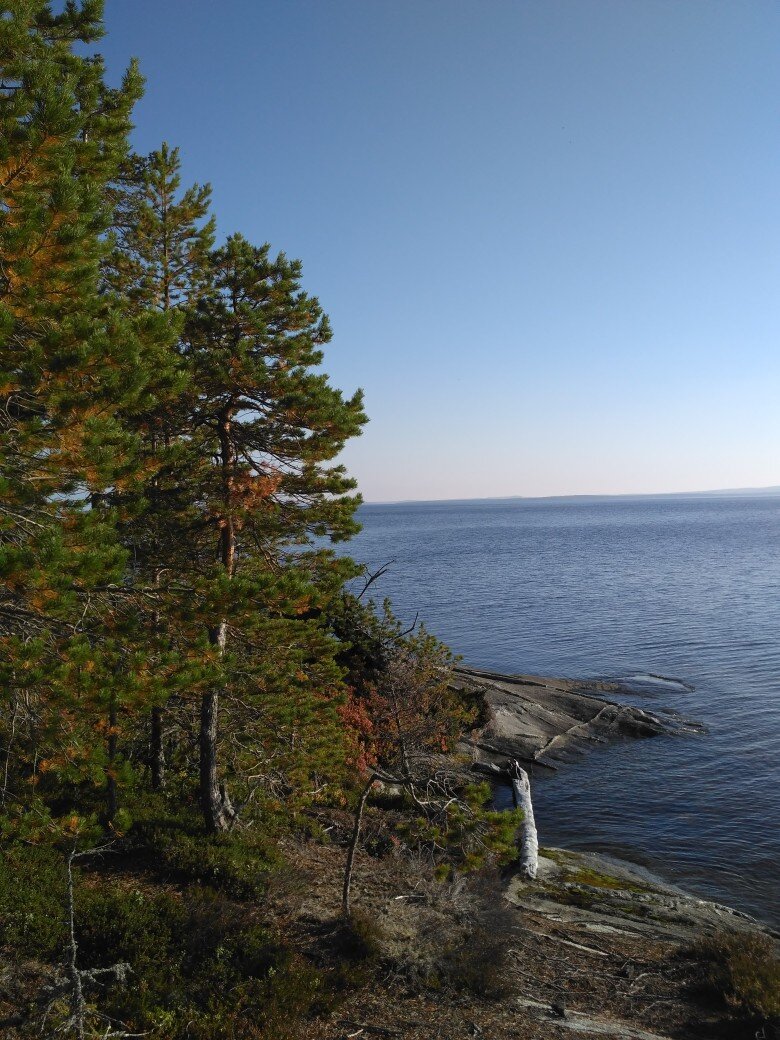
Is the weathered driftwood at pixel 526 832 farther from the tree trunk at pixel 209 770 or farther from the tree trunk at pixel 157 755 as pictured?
the tree trunk at pixel 157 755

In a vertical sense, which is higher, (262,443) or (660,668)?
(262,443)

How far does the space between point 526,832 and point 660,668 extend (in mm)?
21876

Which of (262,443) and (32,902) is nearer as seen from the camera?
(32,902)

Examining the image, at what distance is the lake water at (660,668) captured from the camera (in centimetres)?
1859

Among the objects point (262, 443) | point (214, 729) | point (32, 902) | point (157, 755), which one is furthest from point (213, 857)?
point (262, 443)

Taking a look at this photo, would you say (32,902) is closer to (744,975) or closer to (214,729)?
(214,729)

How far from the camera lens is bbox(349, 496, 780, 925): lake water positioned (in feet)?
61.0

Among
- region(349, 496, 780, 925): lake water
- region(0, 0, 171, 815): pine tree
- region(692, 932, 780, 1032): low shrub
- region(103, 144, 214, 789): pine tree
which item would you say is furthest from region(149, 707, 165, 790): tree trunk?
region(692, 932, 780, 1032): low shrub

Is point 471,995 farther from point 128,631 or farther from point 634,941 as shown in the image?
point 128,631

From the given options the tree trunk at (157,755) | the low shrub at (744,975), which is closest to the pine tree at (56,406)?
the tree trunk at (157,755)

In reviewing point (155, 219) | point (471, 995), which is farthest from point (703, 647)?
point (155, 219)

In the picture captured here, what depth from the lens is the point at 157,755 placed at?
16.0m

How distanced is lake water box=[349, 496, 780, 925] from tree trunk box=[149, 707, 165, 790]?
11010 millimetres

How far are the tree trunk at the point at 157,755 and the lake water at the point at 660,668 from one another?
36.1ft
